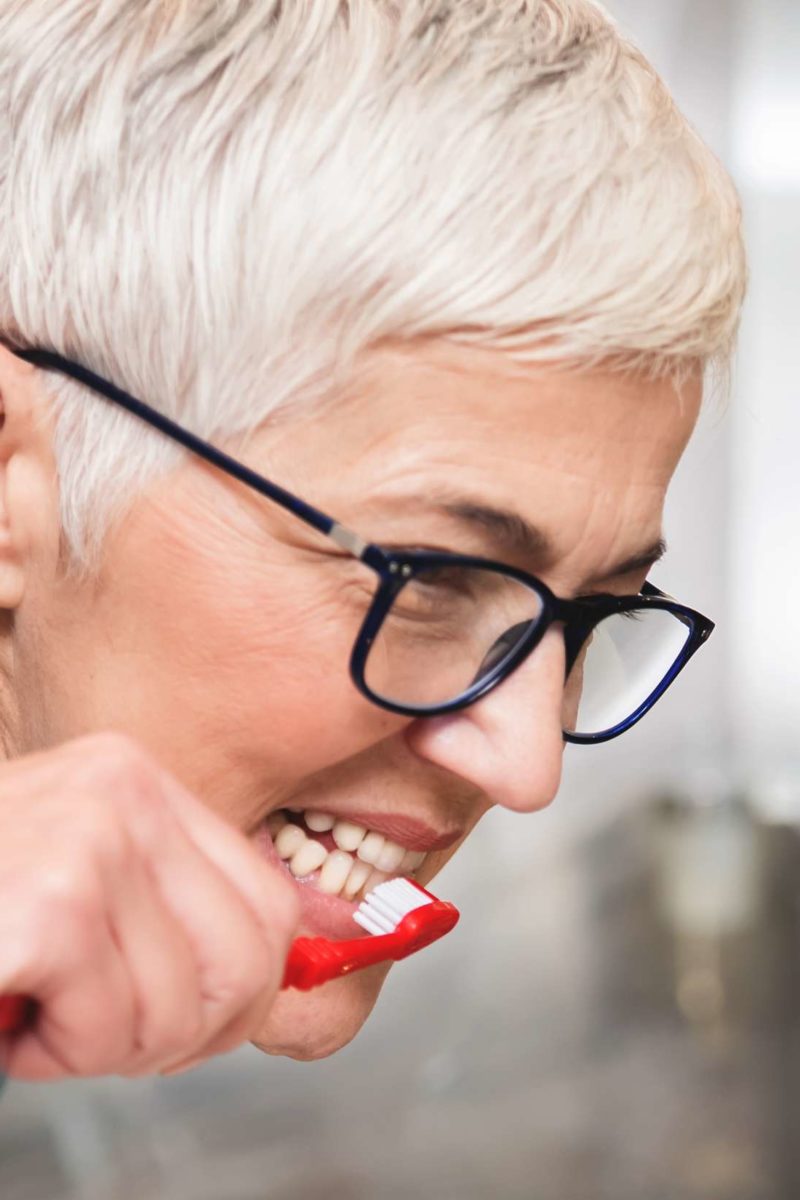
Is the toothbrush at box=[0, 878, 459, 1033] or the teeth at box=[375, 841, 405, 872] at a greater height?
the toothbrush at box=[0, 878, 459, 1033]

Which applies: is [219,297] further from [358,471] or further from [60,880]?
[60,880]

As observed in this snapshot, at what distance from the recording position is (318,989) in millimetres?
1054

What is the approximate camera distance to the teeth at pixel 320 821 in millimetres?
A: 1036

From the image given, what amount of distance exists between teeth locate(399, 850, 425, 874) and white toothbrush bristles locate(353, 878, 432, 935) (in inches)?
1.9

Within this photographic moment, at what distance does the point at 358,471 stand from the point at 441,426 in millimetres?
58

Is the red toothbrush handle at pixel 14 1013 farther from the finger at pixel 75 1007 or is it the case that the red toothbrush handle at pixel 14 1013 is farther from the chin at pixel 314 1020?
the chin at pixel 314 1020

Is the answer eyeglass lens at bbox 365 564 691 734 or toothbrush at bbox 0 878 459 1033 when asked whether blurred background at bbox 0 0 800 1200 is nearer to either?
toothbrush at bbox 0 878 459 1033

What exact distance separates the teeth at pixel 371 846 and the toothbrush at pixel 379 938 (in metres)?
0.02

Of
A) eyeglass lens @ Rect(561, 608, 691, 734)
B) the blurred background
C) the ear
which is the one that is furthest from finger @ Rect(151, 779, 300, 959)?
the blurred background

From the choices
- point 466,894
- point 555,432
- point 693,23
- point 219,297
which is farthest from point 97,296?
point 693,23

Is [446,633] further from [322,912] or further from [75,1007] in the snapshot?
[75,1007]

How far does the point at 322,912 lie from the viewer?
1045 millimetres

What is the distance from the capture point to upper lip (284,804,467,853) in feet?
3.36

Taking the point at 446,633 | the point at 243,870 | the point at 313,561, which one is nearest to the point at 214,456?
the point at 313,561
